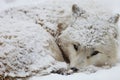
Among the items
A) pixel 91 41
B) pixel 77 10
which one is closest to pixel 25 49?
pixel 91 41

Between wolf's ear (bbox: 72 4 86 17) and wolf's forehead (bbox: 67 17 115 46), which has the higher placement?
wolf's ear (bbox: 72 4 86 17)

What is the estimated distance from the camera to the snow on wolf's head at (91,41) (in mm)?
4395

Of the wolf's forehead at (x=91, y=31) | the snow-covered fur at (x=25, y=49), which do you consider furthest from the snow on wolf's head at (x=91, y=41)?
the snow-covered fur at (x=25, y=49)

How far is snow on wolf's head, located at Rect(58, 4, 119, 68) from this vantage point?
14.4 ft

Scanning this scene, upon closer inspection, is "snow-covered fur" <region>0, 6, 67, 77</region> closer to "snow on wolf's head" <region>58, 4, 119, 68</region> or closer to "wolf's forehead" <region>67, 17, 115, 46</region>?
"snow on wolf's head" <region>58, 4, 119, 68</region>

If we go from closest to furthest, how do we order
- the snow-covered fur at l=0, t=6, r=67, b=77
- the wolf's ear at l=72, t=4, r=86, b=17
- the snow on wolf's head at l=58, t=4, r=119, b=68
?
1. the snow-covered fur at l=0, t=6, r=67, b=77
2. the snow on wolf's head at l=58, t=4, r=119, b=68
3. the wolf's ear at l=72, t=4, r=86, b=17

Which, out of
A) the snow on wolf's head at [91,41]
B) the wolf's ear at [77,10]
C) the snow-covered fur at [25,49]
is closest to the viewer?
the snow-covered fur at [25,49]

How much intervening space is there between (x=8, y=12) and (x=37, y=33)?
2.17 feet

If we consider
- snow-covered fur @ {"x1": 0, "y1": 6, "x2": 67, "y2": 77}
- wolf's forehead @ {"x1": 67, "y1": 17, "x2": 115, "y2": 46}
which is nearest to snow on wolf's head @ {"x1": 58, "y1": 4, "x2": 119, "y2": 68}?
wolf's forehead @ {"x1": 67, "y1": 17, "x2": 115, "y2": 46}

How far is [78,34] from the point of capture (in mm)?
4449

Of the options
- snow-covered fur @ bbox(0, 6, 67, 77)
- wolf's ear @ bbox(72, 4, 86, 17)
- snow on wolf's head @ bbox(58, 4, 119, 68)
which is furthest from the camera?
wolf's ear @ bbox(72, 4, 86, 17)

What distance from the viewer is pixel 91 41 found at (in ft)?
14.5

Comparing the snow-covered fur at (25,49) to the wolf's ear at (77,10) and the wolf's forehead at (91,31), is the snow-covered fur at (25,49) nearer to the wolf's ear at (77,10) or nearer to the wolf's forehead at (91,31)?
the wolf's forehead at (91,31)

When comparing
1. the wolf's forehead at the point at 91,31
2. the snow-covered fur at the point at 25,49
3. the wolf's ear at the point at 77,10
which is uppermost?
the wolf's ear at the point at 77,10
